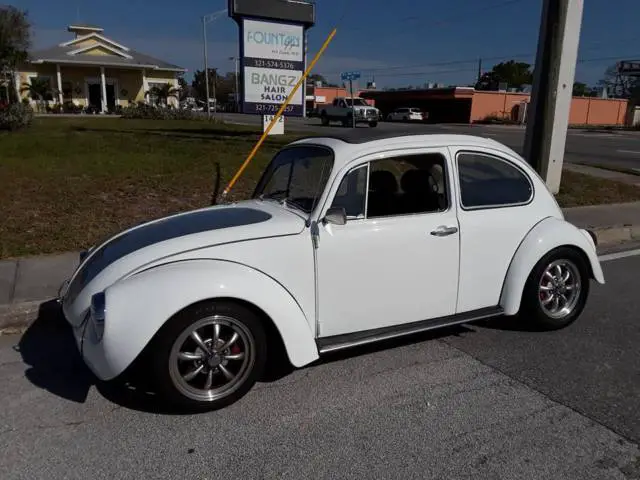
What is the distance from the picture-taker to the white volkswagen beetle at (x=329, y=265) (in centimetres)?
309

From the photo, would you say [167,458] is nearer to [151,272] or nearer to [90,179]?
[151,272]

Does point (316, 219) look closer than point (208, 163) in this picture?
Yes

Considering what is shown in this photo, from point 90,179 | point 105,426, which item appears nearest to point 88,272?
point 105,426

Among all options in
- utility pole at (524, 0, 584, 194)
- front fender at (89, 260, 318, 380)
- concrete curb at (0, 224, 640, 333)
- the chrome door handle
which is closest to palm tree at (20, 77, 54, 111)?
utility pole at (524, 0, 584, 194)

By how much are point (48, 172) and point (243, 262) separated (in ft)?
24.9

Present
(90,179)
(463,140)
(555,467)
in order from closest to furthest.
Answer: (555,467)
(463,140)
(90,179)

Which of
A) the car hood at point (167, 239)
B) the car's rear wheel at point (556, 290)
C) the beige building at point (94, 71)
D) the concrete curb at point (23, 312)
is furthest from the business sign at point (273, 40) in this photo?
the beige building at point (94, 71)

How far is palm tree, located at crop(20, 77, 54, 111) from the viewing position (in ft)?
122

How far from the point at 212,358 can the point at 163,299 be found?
0.49 metres

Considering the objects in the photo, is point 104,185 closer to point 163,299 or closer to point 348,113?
point 163,299

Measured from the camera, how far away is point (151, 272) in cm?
314

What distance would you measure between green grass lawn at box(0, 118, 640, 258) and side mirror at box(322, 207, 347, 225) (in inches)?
170

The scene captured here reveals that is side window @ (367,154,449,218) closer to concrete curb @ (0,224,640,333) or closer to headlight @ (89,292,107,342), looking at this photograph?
headlight @ (89,292,107,342)

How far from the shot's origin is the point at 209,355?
321 centimetres
